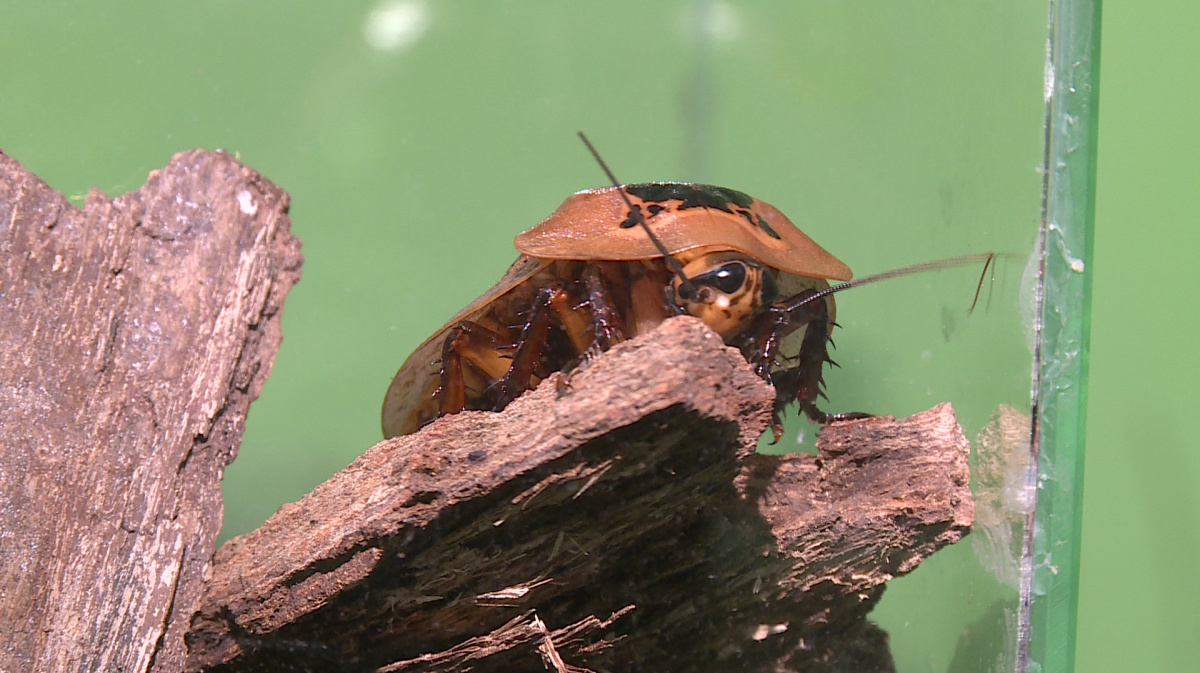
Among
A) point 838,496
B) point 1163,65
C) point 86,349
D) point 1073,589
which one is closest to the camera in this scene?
point 838,496

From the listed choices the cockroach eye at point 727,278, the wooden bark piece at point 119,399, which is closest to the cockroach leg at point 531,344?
the cockroach eye at point 727,278

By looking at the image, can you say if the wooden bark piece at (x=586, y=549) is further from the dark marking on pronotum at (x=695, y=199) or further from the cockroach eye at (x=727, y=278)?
the dark marking on pronotum at (x=695, y=199)

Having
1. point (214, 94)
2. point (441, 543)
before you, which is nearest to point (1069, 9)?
point (441, 543)

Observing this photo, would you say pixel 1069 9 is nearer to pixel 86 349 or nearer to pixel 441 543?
pixel 441 543

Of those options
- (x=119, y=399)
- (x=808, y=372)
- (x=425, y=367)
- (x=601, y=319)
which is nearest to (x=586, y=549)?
(x=601, y=319)

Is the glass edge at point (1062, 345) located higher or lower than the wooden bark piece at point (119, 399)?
lower

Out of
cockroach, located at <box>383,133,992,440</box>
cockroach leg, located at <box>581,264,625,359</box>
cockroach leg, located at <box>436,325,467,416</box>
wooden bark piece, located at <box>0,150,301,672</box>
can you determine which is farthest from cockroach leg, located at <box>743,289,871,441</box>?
wooden bark piece, located at <box>0,150,301,672</box>

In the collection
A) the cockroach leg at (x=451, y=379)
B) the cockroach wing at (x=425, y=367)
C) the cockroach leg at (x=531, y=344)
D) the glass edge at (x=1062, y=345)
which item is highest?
the cockroach wing at (x=425, y=367)
